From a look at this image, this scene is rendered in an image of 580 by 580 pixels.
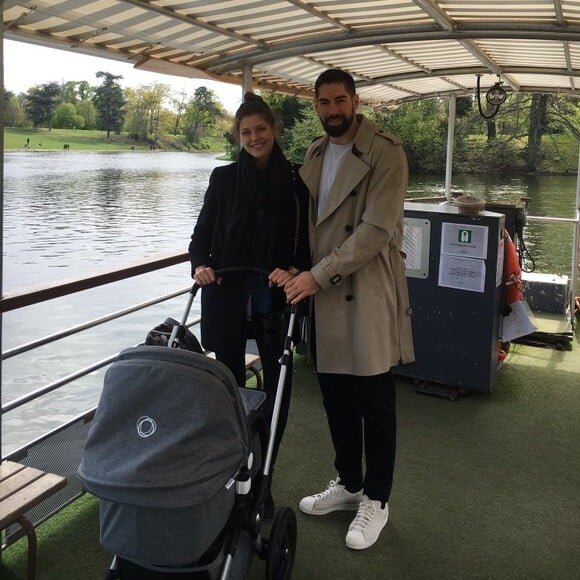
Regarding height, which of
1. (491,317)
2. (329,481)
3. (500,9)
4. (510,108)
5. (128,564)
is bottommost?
(329,481)

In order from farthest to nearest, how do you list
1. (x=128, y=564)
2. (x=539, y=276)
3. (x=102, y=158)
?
(x=102, y=158) < (x=539, y=276) < (x=128, y=564)

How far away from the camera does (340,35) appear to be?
3.53 m

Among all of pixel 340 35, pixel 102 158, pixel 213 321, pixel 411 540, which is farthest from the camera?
pixel 102 158

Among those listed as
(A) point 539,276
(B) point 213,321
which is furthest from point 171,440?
(A) point 539,276

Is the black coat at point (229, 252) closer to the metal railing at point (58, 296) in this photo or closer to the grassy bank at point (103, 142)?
the metal railing at point (58, 296)

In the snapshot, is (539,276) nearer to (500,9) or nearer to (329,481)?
(500,9)

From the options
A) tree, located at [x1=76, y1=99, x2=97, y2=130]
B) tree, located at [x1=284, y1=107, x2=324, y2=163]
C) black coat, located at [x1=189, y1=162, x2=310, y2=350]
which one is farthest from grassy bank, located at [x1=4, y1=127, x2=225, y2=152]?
black coat, located at [x1=189, y1=162, x2=310, y2=350]

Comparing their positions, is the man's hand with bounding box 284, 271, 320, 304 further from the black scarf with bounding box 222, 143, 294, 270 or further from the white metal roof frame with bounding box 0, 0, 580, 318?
the white metal roof frame with bounding box 0, 0, 580, 318

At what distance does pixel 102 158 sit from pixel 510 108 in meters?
18.2

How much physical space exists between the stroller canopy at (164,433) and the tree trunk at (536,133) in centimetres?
2425

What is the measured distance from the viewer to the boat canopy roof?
2.87 meters

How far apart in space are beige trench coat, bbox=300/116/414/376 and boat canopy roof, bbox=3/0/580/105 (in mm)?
1146

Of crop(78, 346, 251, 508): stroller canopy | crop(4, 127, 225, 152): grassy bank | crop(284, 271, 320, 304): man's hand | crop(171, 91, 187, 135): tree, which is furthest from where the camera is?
crop(171, 91, 187, 135): tree

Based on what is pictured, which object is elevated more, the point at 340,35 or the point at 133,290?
the point at 340,35
